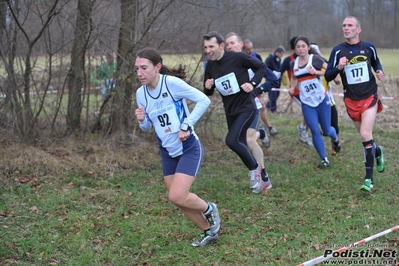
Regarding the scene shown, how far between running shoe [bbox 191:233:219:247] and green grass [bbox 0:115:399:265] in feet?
0.22

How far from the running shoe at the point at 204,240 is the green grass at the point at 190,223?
7 centimetres

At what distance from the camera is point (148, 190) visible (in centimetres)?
740

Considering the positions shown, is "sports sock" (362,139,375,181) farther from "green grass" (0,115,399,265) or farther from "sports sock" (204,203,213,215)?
"sports sock" (204,203,213,215)

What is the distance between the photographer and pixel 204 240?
17.6ft

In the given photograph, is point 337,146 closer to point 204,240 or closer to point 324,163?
point 324,163

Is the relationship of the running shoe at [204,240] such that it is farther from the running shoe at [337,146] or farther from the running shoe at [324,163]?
the running shoe at [337,146]

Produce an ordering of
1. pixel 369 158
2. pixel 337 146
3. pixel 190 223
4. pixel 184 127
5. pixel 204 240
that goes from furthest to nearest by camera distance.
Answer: pixel 337 146 → pixel 369 158 → pixel 190 223 → pixel 204 240 → pixel 184 127

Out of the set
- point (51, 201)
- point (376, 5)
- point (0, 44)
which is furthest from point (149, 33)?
point (376, 5)

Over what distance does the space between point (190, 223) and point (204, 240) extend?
743mm

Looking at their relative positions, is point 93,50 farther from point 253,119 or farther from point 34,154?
point 253,119

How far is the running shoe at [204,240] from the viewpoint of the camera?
533 centimetres

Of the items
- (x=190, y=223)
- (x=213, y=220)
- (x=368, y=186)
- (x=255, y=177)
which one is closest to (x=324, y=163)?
(x=368, y=186)

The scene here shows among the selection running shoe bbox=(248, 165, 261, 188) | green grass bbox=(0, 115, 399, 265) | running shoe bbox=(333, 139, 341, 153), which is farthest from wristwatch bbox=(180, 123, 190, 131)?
running shoe bbox=(333, 139, 341, 153)

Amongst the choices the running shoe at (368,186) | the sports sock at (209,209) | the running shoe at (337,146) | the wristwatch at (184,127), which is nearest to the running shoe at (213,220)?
the sports sock at (209,209)
